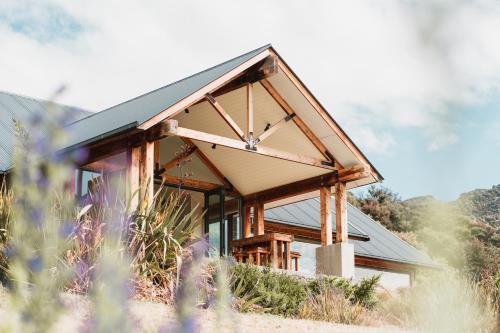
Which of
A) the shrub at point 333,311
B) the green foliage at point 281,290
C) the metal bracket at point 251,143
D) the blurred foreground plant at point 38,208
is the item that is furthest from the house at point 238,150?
the blurred foreground plant at point 38,208

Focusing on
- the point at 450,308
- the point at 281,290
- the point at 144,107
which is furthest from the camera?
the point at 144,107

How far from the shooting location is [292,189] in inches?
588

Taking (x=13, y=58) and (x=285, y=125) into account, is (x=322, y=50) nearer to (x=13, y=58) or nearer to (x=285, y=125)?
→ (x=13, y=58)

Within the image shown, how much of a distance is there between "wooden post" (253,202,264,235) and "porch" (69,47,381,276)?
0.02 metres

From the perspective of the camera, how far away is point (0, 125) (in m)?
15.4

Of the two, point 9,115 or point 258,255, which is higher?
point 9,115

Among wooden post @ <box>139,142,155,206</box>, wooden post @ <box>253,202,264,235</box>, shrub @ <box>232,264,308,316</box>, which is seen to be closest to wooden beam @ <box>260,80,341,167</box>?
wooden post @ <box>253,202,264,235</box>

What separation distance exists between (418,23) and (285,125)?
13.1m

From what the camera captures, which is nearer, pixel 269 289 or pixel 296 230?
pixel 269 289

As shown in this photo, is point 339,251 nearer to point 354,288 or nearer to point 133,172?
point 354,288

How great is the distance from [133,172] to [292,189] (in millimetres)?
4965

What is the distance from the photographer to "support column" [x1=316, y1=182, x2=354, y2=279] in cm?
1333

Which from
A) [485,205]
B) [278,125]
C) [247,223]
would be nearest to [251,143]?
[278,125]

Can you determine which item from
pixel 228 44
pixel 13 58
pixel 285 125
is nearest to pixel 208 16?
pixel 228 44
